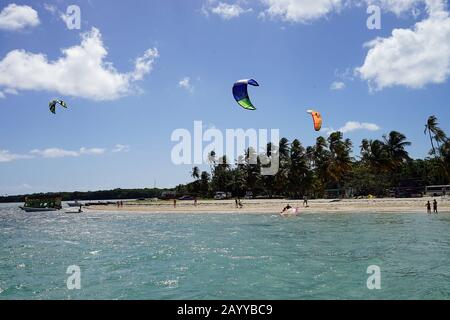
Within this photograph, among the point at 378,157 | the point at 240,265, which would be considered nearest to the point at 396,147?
the point at 378,157

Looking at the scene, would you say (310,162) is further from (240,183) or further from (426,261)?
(426,261)

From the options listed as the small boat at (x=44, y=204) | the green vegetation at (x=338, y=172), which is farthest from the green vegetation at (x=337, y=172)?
the small boat at (x=44, y=204)

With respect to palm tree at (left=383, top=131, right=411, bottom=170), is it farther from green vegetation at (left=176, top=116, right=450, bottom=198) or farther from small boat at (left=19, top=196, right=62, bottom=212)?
Result: small boat at (left=19, top=196, right=62, bottom=212)

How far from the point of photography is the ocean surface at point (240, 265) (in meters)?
14.4

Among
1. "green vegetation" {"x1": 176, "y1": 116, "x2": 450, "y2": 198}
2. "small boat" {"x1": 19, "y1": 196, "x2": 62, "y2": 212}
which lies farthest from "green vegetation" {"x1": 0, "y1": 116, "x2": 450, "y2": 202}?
"small boat" {"x1": 19, "y1": 196, "x2": 62, "y2": 212}

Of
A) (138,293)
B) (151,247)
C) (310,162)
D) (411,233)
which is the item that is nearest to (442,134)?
(310,162)

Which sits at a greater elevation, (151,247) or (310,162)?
(310,162)

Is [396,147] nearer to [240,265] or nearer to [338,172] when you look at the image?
[338,172]

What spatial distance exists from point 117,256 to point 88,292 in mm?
7648

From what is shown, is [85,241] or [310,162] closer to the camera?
[85,241]

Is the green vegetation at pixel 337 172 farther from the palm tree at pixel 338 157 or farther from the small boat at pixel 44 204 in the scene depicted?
the small boat at pixel 44 204

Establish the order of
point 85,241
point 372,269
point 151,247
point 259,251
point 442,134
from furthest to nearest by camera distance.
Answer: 1. point 442,134
2. point 85,241
3. point 151,247
4. point 259,251
5. point 372,269

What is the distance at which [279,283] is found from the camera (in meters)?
15.3
